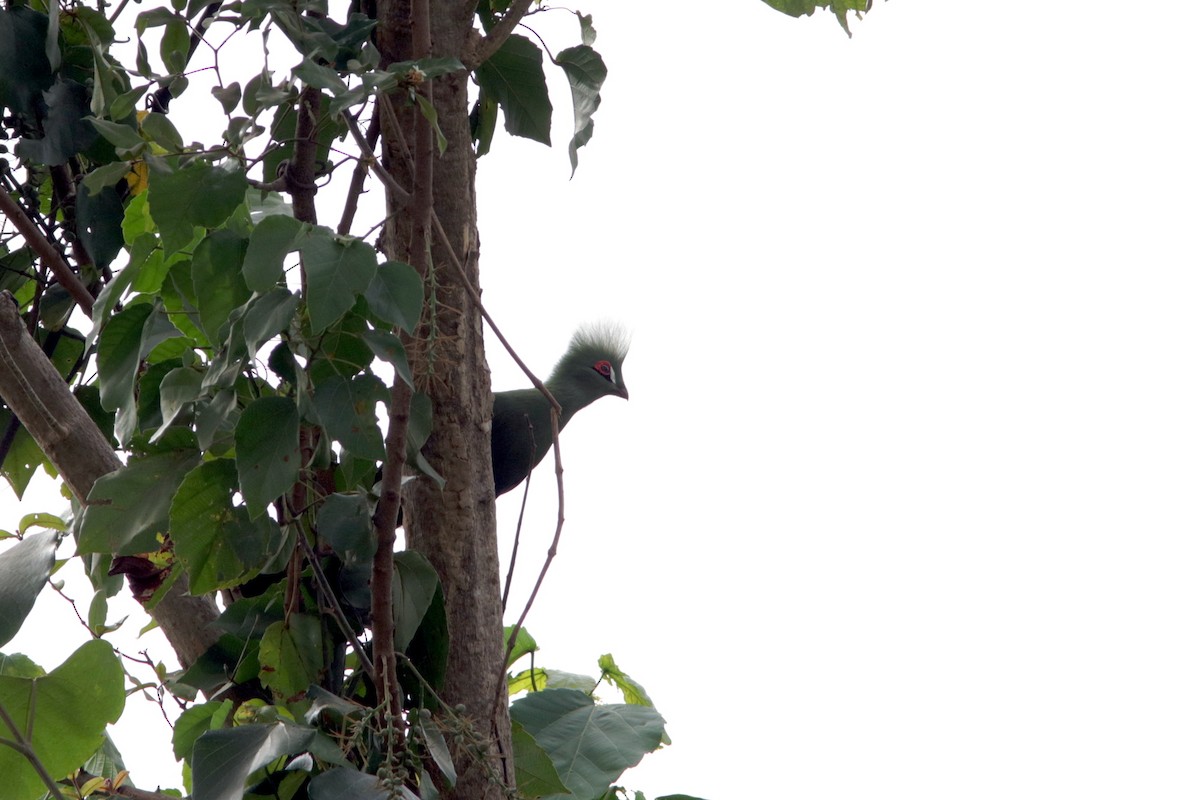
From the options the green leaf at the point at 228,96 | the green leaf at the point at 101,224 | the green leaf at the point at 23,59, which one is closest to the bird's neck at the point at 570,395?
the green leaf at the point at 101,224

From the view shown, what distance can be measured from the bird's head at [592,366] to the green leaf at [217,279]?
79.0 inches

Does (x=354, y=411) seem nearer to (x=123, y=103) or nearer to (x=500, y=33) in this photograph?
(x=123, y=103)

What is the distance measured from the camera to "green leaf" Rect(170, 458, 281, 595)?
1.18 meters

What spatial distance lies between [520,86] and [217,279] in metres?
0.64

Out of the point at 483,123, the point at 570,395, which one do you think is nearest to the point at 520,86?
the point at 483,123

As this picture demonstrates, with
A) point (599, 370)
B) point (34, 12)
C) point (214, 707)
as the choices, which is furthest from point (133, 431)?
point (599, 370)

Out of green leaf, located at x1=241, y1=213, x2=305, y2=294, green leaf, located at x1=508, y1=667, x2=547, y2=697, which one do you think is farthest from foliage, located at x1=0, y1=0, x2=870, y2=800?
green leaf, located at x1=508, y1=667, x2=547, y2=697

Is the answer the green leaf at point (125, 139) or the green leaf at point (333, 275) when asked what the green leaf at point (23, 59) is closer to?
the green leaf at point (125, 139)

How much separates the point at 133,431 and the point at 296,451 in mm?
275

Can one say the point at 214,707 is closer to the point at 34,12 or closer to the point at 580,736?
the point at 580,736

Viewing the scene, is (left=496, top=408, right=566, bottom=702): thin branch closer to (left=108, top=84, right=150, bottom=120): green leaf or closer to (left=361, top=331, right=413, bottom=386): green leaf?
(left=361, top=331, right=413, bottom=386): green leaf

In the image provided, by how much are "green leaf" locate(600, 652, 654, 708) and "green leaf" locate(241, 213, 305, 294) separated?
3.73ft

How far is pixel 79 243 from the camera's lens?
153 cm

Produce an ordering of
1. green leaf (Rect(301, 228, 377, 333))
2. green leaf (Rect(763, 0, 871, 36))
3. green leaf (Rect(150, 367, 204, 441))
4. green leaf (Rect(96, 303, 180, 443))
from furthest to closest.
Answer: green leaf (Rect(763, 0, 871, 36))
green leaf (Rect(96, 303, 180, 443))
green leaf (Rect(150, 367, 204, 441))
green leaf (Rect(301, 228, 377, 333))
